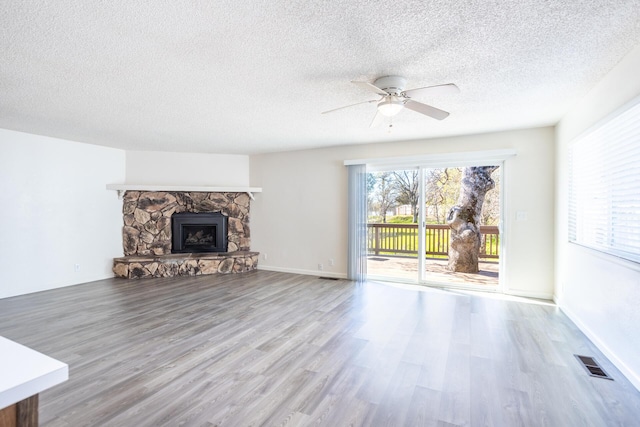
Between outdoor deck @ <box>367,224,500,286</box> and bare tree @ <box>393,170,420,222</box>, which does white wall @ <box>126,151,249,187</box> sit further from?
bare tree @ <box>393,170,420,222</box>

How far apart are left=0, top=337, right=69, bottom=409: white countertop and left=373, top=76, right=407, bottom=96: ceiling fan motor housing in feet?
8.72

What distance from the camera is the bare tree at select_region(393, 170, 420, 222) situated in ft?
17.3

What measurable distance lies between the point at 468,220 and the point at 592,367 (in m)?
2.78

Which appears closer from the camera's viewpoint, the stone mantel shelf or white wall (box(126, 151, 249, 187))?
the stone mantel shelf

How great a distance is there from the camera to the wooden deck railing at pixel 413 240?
4.98 meters

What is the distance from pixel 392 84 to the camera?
Result: 2.66m

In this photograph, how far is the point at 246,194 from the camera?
21.7 ft

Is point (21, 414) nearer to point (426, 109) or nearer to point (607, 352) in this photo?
point (426, 109)

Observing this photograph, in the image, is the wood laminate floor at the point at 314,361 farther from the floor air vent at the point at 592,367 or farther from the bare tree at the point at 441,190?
the bare tree at the point at 441,190

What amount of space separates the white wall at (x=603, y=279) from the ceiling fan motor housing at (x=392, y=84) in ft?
5.24

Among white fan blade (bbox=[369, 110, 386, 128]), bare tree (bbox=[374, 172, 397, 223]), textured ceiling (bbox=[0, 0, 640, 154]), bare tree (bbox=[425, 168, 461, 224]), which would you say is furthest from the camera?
bare tree (bbox=[374, 172, 397, 223])

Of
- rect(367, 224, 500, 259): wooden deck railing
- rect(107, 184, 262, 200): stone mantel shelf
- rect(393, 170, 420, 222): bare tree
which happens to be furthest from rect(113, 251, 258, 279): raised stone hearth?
rect(393, 170, 420, 222): bare tree

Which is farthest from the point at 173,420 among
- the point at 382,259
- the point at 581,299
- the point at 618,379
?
the point at 382,259

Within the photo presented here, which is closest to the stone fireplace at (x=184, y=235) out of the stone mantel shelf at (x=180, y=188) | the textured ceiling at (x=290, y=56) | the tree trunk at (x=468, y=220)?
the stone mantel shelf at (x=180, y=188)
